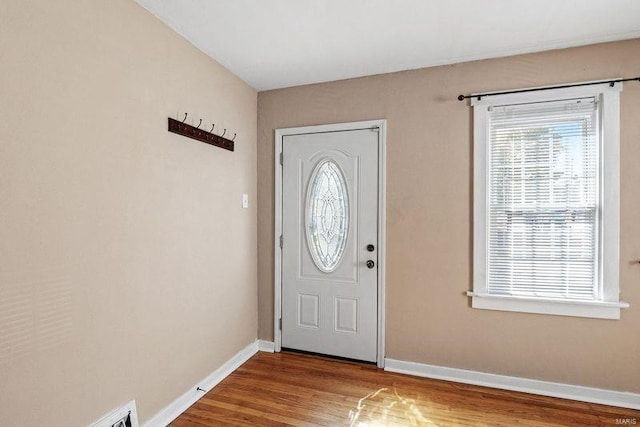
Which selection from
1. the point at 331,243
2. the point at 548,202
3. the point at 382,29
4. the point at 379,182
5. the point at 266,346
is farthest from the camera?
the point at 266,346

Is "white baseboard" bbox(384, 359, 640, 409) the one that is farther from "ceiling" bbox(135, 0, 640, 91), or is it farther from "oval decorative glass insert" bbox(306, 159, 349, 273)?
"ceiling" bbox(135, 0, 640, 91)

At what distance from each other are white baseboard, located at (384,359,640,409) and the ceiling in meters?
2.44

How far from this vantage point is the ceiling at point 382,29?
1.97 metres

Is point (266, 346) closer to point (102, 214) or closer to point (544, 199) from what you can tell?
point (102, 214)

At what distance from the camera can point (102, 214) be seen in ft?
5.68

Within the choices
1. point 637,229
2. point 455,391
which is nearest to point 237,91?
point 455,391

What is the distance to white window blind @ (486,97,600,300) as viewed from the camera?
2.38m

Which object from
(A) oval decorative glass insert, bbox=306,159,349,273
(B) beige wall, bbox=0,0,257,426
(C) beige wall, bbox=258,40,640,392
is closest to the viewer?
(B) beige wall, bbox=0,0,257,426

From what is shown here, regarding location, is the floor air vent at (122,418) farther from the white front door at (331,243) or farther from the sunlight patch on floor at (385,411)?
the white front door at (331,243)

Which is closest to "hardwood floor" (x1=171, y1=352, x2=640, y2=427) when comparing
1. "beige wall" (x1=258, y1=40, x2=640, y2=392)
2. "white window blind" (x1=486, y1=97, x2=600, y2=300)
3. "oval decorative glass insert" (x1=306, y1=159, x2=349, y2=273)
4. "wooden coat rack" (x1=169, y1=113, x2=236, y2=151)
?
"beige wall" (x1=258, y1=40, x2=640, y2=392)

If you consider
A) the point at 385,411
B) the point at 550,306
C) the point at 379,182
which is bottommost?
the point at 385,411

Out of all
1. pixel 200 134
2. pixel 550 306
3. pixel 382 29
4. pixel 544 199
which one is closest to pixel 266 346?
pixel 200 134

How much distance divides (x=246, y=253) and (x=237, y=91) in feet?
4.73

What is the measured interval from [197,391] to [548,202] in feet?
9.46
